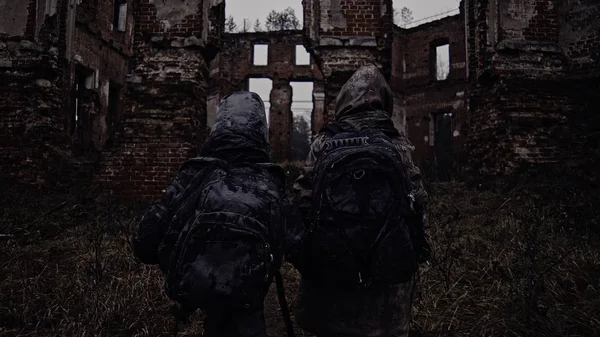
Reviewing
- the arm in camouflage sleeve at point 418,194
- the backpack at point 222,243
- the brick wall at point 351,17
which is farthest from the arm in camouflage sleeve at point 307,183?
the brick wall at point 351,17

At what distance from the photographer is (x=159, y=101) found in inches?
293

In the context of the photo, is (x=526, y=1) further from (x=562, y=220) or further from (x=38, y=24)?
(x=38, y=24)

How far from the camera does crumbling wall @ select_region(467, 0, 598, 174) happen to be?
26.0ft

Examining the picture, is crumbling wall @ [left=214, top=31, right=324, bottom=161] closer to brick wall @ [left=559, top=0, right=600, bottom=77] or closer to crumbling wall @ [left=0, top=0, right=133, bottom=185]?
crumbling wall @ [left=0, top=0, right=133, bottom=185]

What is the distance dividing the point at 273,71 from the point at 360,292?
19742mm

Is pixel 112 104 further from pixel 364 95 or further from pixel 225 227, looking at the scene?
pixel 225 227

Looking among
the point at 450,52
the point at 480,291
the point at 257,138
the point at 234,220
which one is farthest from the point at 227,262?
the point at 450,52

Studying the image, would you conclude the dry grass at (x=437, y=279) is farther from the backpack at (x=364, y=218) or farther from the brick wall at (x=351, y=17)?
the brick wall at (x=351, y=17)

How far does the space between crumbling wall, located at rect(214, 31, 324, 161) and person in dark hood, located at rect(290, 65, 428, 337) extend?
18.3 metres

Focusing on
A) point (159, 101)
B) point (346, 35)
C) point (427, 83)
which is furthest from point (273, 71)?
point (159, 101)

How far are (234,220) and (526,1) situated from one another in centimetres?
897

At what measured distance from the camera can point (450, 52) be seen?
19.4 meters

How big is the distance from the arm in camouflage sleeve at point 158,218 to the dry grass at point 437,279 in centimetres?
160

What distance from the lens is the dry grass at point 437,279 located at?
10.4 ft
